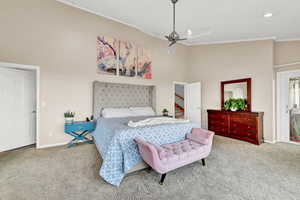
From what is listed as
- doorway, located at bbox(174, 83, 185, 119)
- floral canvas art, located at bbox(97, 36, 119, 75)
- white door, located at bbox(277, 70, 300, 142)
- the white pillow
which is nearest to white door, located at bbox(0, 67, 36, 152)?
floral canvas art, located at bbox(97, 36, 119, 75)

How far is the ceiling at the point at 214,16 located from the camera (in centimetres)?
302

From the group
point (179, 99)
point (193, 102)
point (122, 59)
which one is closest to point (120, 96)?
point (122, 59)

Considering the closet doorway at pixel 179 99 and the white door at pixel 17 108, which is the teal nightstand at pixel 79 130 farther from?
the closet doorway at pixel 179 99

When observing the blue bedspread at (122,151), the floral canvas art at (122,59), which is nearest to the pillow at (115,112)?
the floral canvas art at (122,59)

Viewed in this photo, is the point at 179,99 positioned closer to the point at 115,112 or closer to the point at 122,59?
the point at 122,59

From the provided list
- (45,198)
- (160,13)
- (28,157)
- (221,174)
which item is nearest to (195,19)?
(160,13)

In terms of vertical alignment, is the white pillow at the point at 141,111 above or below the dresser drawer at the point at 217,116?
above

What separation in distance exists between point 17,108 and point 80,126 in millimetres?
1563

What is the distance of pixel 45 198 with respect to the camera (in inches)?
66.2

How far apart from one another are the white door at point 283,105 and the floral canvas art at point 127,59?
15.0ft

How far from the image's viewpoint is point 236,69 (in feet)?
15.2

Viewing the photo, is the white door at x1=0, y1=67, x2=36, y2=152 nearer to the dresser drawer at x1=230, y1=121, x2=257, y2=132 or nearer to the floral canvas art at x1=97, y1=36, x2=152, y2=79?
the floral canvas art at x1=97, y1=36, x2=152, y2=79

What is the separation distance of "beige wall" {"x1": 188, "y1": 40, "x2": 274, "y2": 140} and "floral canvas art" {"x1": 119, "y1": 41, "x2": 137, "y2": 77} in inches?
105

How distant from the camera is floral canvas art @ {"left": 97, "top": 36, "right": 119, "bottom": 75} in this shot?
406cm
